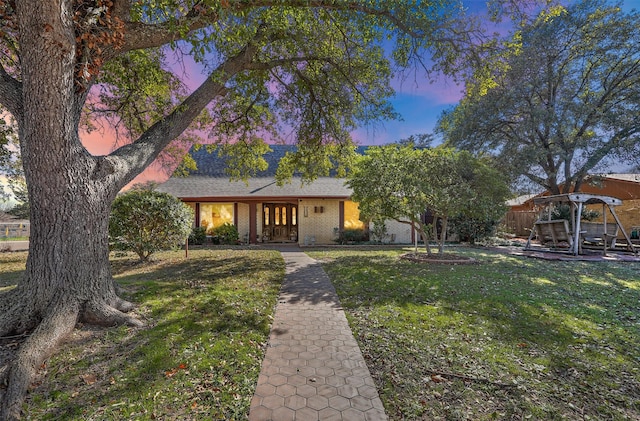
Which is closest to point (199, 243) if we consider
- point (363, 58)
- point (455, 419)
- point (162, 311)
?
point (162, 311)

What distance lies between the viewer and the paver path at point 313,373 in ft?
7.76

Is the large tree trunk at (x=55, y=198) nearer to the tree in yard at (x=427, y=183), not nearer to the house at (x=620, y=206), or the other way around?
the tree in yard at (x=427, y=183)

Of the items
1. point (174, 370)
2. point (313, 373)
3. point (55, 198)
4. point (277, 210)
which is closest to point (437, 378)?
point (313, 373)

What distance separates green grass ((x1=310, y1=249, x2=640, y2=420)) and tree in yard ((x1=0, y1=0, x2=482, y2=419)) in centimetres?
343

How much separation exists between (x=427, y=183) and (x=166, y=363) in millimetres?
8128

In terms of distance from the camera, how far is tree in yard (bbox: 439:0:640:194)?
43.1 feet

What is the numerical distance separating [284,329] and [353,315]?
1.19 metres

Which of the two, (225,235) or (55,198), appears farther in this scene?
(225,235)

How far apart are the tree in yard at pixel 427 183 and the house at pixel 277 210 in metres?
5.92

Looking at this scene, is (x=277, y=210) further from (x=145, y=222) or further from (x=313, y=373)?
(x=313, y=373)

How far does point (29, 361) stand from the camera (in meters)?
2.71

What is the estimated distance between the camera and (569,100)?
47.0 ft

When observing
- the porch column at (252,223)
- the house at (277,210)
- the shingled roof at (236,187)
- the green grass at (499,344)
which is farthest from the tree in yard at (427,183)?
the porch column at (252,223)

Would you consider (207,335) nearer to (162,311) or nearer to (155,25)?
(162,311)
